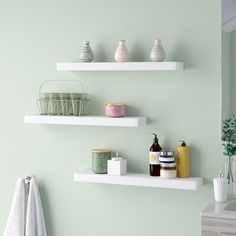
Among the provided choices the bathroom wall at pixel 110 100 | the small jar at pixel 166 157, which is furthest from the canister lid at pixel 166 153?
the bathroom wall at pixel 110 100

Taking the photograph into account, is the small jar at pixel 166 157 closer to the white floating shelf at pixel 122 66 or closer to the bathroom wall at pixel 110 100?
the bathroom wall at pixel 110 100

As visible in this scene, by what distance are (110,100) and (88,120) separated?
211mm

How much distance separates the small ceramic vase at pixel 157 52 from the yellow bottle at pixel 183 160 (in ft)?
1.66

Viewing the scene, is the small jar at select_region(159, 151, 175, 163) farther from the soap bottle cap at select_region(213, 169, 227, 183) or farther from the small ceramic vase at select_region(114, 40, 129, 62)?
the small ceramic vase at select_region(114, 40, 129, 62)

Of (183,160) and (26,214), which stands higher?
(183,160)

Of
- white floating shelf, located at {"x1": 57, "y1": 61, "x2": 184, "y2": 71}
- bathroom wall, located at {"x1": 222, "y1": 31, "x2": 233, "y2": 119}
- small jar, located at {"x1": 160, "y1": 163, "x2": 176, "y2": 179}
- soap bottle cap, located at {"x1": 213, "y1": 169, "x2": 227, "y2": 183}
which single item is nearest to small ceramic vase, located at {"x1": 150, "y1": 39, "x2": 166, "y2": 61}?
white floating shelf, located at {"x1": 57, "y1": 61, "x2": 184, "y2": 71}

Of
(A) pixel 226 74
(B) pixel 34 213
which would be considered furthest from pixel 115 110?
(B) pixel 34 213

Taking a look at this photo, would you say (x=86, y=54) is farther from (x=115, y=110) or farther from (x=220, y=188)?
(x=220, y=188)

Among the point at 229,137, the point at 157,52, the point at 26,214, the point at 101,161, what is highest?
the point at 157,52

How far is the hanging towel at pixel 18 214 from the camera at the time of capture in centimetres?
369

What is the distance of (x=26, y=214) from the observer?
374cm

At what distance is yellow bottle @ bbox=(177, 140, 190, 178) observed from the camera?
3367 mm

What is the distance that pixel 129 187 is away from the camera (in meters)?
3.58

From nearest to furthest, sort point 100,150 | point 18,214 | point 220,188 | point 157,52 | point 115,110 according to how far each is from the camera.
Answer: point 220,188 < point 157,52 < point 115,110 < point 100,150 < point 18,214
